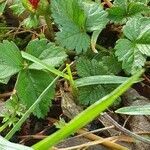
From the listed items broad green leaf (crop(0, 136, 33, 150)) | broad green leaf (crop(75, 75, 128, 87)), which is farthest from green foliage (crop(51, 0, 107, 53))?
broad green leaf (crop(0, 136, 33, 150))

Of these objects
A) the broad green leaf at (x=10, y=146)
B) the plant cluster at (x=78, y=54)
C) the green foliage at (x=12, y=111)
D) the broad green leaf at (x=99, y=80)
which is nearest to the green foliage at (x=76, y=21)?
the plant cluster at (x=78, y=54)

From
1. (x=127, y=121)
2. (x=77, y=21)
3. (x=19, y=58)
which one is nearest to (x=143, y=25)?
(x=77, y=21)

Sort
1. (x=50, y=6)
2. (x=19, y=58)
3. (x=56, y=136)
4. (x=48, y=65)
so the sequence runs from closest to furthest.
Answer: (x=56, y=136)
(x=48, y=65)
(x=19, y=58)
(x=50, y=6)

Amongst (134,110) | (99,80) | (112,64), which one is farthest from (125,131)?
(112,64)

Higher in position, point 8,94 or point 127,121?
point 8,94

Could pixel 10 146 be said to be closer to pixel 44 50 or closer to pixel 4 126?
pixel 4 126

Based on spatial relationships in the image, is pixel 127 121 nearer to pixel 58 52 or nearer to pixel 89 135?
pixel 89 135

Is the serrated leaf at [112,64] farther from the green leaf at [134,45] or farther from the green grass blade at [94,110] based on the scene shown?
the green grass blade at [94,110]
